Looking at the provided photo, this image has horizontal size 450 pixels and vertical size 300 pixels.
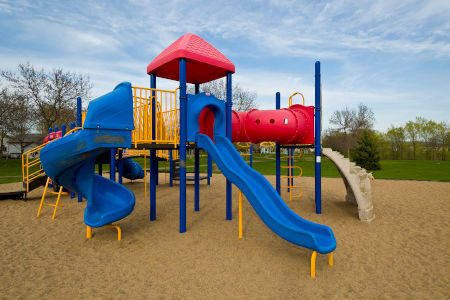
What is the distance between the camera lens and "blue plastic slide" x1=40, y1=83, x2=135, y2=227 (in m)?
4.80

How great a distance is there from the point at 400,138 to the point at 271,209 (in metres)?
58.7

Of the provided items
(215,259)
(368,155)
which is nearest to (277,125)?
(215,259)

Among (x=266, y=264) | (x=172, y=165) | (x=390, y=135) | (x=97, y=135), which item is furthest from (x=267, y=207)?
(x=390, y=135)

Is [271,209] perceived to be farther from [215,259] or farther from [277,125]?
[277,125]

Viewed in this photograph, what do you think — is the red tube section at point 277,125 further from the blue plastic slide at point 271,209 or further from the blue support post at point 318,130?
the blue plastic slide at point 271,209

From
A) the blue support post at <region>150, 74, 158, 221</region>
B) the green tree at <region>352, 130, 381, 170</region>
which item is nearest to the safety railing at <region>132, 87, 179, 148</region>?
the blue support post at <region>150, 74, 158, 221</region>

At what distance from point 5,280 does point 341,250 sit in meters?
5.68

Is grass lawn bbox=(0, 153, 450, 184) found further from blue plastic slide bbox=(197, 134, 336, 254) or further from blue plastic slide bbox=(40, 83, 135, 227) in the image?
blue plastic slide bbox=(197, 134, 336, 254)

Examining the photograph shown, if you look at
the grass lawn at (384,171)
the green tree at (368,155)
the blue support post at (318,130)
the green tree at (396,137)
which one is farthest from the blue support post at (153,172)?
the green tree at (396,137)

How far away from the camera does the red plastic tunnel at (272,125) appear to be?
293 inches

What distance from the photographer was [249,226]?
21.2 ft

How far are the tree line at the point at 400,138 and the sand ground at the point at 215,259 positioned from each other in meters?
36.8

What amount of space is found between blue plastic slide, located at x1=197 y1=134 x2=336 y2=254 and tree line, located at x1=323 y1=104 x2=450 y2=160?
3812cm

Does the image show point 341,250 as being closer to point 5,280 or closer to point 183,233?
point 183,233
